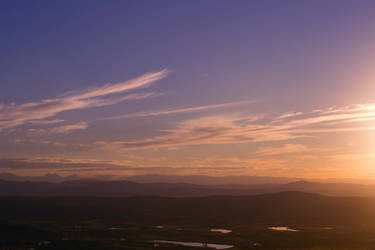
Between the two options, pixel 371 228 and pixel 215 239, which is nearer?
pixel 215 239

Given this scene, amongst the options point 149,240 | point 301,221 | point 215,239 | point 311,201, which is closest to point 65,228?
point 149,240

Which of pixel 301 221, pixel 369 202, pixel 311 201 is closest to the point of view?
pixel 301 221

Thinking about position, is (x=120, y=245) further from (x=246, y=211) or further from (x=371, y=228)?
(x=246, y=211)

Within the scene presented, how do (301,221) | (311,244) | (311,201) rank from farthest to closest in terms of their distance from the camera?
(311,201), (301,221), (311,244)

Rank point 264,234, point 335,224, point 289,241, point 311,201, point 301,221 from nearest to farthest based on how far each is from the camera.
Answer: point 289,241 < point 264,234 < point 335,224 < point 301,221 < point 311,201

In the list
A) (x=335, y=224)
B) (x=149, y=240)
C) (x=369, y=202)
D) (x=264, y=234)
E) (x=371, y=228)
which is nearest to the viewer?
(x=149, y=240)

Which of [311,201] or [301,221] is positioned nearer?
[301,221]

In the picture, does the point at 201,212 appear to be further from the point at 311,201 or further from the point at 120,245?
the point at 120,245

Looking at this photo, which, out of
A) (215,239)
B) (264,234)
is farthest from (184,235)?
(264,234)
